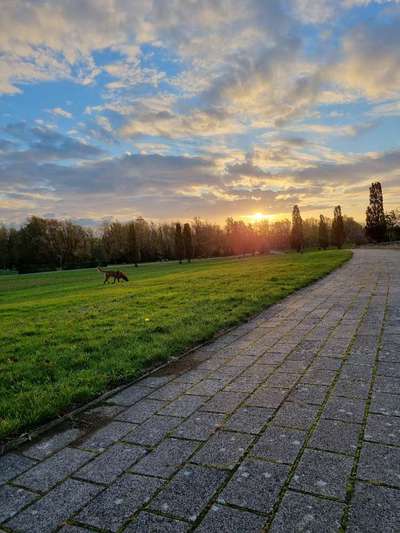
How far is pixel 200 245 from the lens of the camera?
80250 millimetres

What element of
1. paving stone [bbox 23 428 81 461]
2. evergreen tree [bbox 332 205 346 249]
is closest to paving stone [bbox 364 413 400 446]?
A: paving stone [bbox 23 428 81 461]

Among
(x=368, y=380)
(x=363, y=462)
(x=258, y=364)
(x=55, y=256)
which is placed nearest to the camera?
(x=363, y=462)

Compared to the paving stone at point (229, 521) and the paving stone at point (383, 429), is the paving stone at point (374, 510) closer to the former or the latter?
the paving stone at point (229, 521)

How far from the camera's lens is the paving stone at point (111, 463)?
255 centimetres

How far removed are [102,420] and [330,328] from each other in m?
4.41

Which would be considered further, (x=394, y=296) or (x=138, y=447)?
(x=394, y=296)

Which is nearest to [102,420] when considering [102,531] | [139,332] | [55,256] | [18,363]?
[102,531]

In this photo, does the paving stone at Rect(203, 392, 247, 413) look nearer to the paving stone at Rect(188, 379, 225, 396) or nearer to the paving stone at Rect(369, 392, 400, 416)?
the paving stone at Rect(188, 379, 225, 396)

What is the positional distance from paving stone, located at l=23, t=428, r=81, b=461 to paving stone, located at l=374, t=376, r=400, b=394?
297cm

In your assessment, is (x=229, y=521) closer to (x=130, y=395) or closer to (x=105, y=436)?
(x=105, y=436)

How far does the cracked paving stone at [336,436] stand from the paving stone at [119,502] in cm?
125

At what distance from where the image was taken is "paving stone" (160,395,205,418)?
3496mm

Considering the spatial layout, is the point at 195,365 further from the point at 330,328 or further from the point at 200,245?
the point at 200,245

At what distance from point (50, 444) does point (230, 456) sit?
5.05 ft
